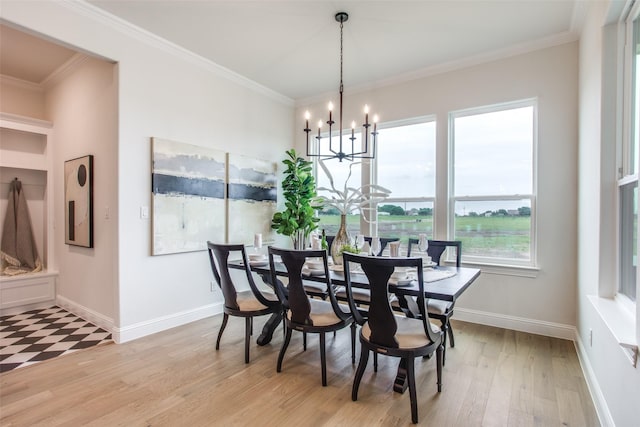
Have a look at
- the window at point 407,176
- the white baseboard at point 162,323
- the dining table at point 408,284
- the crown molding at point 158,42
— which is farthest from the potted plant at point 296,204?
the dining table at point 408,284

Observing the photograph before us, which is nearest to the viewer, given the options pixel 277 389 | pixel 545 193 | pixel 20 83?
pixel 277 389

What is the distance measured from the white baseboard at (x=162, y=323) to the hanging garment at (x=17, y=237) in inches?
82.5

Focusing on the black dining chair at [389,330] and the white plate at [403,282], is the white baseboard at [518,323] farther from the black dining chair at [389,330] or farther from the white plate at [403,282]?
the white plate at [403,282]

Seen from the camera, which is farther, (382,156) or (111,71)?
(382,156)

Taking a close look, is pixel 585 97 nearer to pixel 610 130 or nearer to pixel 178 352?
pixel 610 130

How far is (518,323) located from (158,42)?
4722 mm

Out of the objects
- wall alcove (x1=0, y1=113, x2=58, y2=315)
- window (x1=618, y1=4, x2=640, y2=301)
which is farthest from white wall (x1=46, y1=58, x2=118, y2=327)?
window (x1=618, y1=4, x2=640, y2=301)

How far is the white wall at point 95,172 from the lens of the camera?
3.17m

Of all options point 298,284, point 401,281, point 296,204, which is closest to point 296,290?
point 298,284

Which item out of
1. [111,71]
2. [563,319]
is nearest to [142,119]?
[111,71]

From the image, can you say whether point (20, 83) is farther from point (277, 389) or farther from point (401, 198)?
point (401, 198)

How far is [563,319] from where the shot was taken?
318 centimetres

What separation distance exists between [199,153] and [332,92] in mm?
2134

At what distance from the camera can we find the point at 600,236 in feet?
7.03
